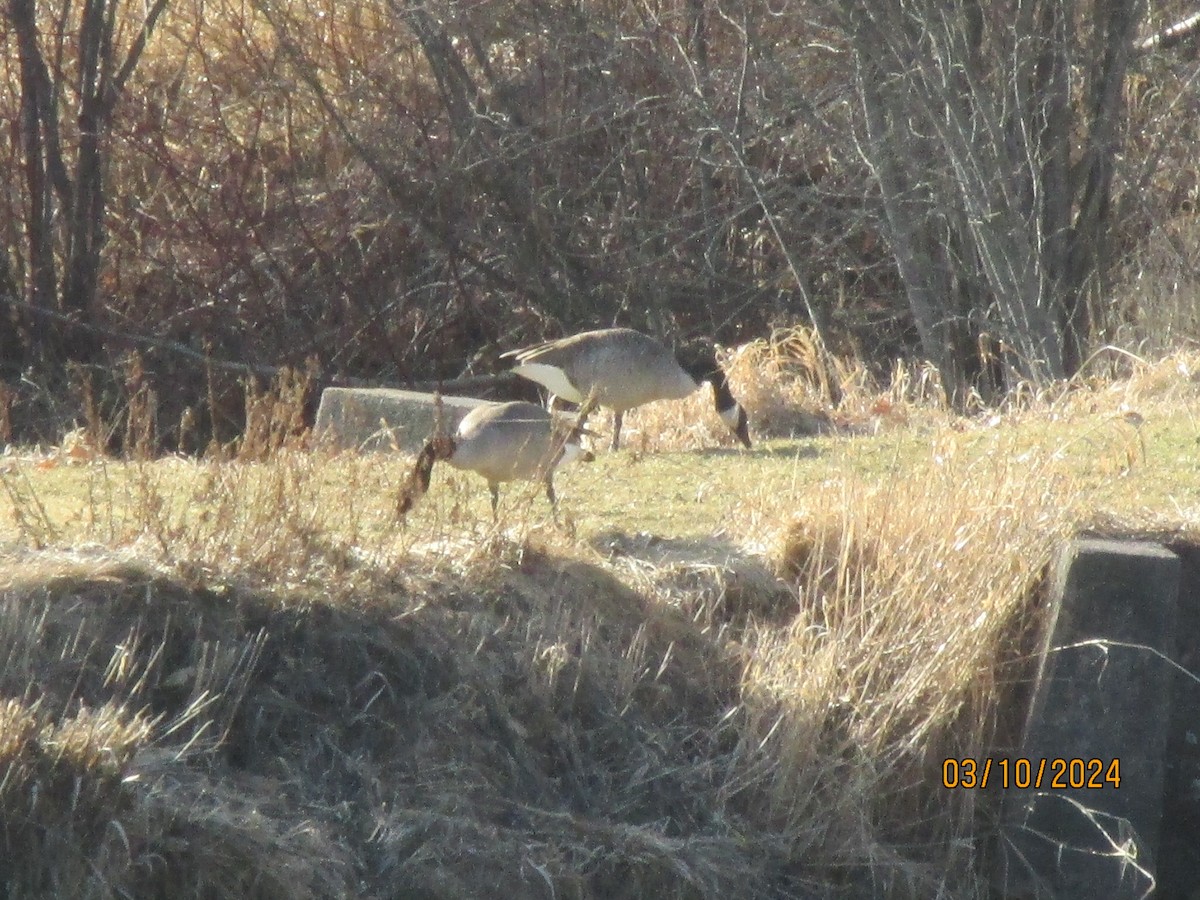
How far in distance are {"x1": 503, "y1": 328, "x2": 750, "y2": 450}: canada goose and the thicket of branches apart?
3.42 m

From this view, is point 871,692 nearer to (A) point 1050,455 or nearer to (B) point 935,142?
(A) point 1050,455

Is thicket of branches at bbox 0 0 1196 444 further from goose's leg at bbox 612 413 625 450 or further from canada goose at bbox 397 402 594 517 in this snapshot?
canada goose at bbox 397 402 594 517

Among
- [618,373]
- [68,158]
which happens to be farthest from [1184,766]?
[68,158]

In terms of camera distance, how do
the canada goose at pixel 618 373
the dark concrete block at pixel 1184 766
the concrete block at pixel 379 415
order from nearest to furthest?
the dark concrete block at pixel 1184 766 → the concrete block at pixel 379 415 → the canada goose at pixel 618 373

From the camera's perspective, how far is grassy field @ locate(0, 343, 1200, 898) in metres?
5.18

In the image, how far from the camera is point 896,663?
6344 mm

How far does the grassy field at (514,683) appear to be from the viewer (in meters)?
5.18

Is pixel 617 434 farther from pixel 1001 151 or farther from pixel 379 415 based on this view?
A: pixel 1001 151

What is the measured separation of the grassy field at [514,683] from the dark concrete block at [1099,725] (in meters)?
0.18

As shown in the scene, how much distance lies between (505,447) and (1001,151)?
6958mm

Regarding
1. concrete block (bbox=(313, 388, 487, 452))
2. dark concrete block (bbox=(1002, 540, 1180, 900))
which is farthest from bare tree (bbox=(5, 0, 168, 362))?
dark concrete block (bbox=(1002, 540, 1180, 900))

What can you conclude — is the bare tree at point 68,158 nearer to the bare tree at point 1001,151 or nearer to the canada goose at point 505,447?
the bare tree at point 1001,151

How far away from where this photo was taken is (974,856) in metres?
6.37

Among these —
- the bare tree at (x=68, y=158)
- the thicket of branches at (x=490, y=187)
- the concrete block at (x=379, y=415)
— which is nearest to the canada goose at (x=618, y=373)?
the concrete block at (x=379, y=415)
